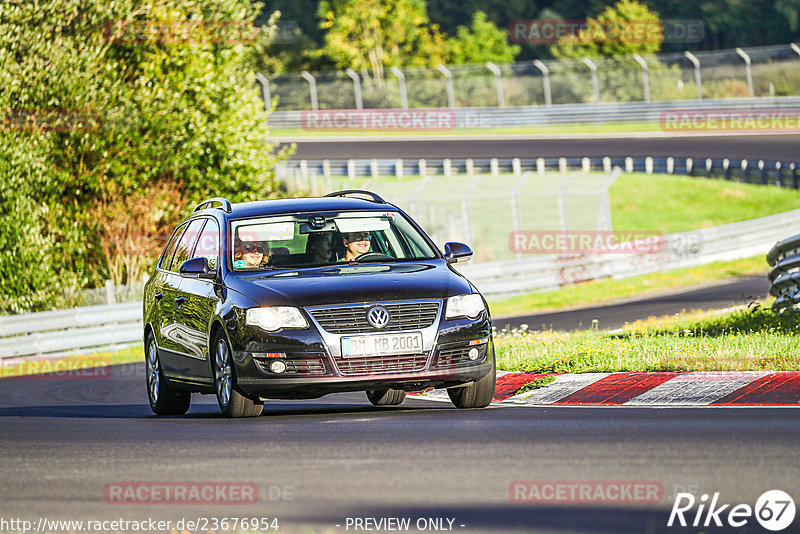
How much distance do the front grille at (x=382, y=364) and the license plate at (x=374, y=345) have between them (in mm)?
37

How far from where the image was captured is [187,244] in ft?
40.4

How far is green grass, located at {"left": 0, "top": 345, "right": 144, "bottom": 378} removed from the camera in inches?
861

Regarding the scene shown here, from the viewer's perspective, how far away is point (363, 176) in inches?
1823

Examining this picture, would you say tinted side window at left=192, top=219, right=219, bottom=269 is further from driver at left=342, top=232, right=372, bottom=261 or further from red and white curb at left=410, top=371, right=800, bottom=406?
red and white curb at left=410, top=371, right=800, bottom=406

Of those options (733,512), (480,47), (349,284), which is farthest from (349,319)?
(480,47)

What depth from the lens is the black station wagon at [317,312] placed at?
998 centimetres

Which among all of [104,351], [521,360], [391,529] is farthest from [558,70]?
[391,529]

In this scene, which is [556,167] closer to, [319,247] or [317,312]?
[319,247]

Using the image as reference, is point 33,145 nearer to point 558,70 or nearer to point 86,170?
point 86,170

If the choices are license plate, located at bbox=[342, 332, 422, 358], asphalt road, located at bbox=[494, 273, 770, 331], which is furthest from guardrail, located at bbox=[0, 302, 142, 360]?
license plate, located at bbox=[342, 332, 422, 358]

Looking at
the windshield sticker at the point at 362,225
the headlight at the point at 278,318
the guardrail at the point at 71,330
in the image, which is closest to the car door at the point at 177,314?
the windshield sticker at the point at 362,225

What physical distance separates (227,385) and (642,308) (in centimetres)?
1573

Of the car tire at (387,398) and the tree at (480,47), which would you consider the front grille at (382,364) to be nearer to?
the car tire at (387,398)

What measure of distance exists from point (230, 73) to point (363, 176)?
14542mm
